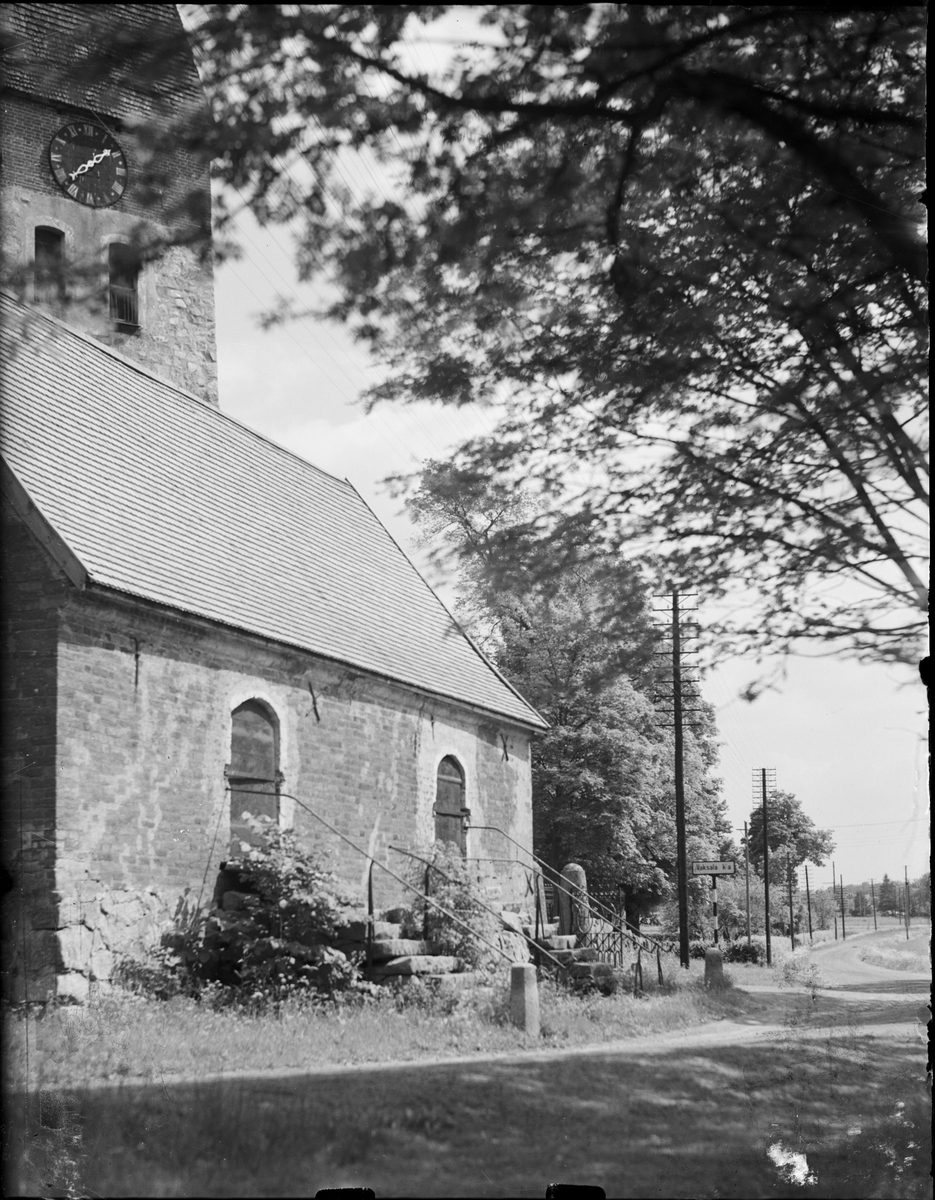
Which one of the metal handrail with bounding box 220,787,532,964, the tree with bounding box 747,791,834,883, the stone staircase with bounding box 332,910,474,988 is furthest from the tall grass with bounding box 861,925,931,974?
the metal handrail with bounding box 220,787,532,964

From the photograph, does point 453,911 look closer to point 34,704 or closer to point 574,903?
point 574,903

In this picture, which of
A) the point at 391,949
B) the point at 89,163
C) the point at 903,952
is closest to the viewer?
the point at 903,952

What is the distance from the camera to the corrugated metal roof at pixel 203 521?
7.82 m

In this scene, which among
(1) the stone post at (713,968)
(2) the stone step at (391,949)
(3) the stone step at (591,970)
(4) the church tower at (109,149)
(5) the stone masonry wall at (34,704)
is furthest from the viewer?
(2) the stone step at (391,949)

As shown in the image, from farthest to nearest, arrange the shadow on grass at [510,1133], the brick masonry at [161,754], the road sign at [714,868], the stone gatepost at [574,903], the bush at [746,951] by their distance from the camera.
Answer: the brick masonry at [161,754]
the stone gatepost at [574,903]
the bush at [746,951]
the road sign at [714,868]
the shadow on grass at [510,1133]

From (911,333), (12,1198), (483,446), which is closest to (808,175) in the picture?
(911,333)

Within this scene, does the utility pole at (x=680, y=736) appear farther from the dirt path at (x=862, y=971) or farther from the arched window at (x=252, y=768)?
the arched window at (x=252, y=768)

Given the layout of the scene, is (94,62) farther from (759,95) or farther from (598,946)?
(598,946)

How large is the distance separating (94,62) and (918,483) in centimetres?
304

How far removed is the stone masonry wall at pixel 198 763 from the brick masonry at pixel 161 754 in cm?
2

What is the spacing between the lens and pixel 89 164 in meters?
5.79

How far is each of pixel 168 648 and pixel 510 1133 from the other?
7.82 meters

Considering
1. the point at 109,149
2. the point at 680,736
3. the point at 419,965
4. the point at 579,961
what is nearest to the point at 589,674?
the point at 680,736

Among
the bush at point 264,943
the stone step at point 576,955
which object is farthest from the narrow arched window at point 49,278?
the stone step at point 576,955
